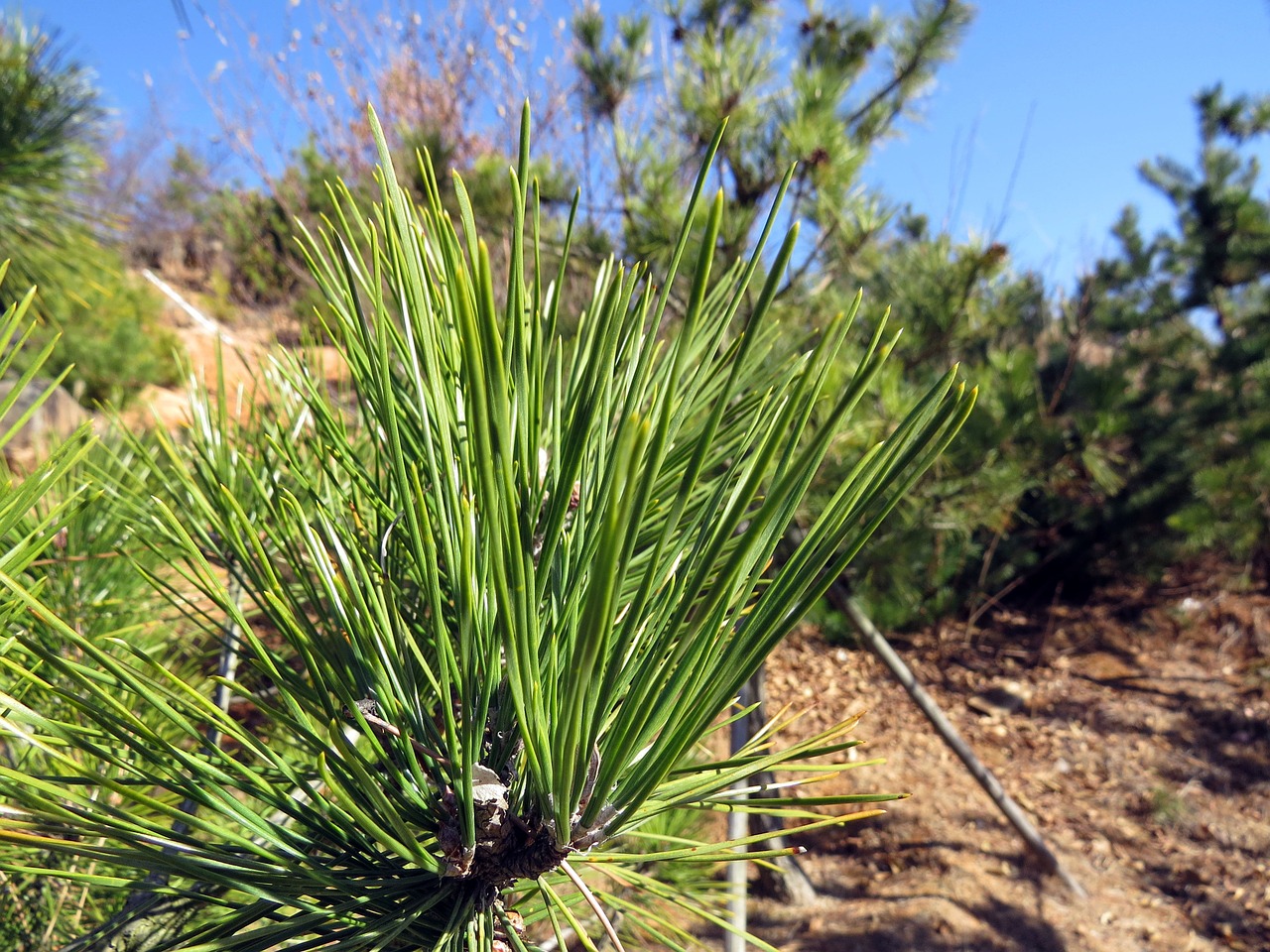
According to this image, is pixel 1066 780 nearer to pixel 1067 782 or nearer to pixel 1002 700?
pixel 1067 782

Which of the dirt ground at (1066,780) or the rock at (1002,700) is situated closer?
the dirt ground at (1066,780)

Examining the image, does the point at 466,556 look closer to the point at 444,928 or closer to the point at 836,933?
the point at 444,928

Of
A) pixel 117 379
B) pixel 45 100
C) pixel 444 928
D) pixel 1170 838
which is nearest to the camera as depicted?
pixel 444 928

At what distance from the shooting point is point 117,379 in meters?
5.84

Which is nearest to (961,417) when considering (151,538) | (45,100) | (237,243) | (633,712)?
(633,712)

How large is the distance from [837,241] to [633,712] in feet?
5.73

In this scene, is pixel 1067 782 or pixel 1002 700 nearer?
pixel 1067 782

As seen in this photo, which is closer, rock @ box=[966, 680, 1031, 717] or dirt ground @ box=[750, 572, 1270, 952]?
dirt ground @ box=[750, 572, 1270, 952]

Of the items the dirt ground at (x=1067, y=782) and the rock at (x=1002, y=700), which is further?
the rock at (x=1002, y=700)

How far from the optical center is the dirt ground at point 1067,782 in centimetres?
212

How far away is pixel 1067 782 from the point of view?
279 centimetres

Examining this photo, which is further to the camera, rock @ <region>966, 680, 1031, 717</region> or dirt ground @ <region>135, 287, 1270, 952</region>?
rock @ <region>966, 680, 1031, 717</region>

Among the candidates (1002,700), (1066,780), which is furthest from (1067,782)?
(1002,700)

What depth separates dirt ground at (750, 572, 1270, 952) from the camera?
212 centimetres
